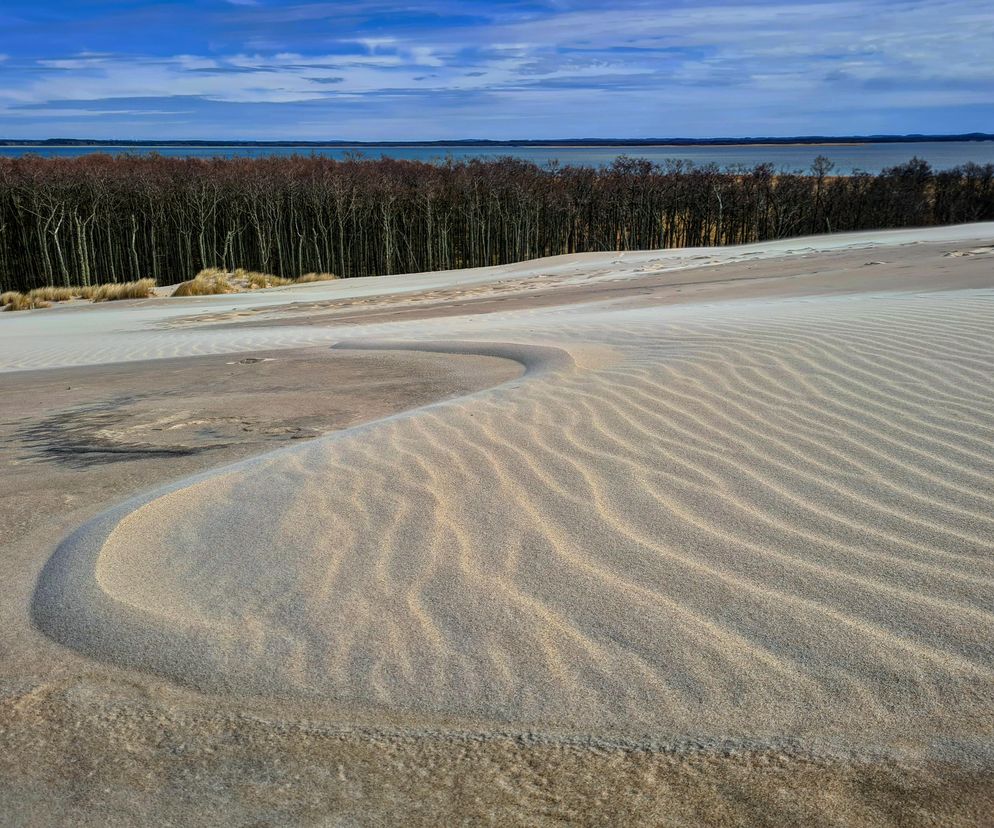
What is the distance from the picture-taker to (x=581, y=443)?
479cm

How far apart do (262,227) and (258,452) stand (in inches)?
1608

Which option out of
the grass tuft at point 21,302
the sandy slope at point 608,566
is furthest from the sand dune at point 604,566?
the grass tuft at point 21,302

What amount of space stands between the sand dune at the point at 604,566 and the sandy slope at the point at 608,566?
0.4 inches

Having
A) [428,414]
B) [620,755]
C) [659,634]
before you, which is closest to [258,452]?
[428,414]

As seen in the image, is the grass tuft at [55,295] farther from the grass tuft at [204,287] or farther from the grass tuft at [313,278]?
the grass tuft at [313,278]

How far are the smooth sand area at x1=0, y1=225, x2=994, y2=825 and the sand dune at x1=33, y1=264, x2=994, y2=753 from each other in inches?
0.6

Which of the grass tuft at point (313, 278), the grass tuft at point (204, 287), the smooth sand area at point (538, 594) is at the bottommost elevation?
the grass tuft at point (313, 278)

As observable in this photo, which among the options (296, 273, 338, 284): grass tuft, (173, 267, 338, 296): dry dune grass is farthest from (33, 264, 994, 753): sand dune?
(296, 273, 338, 284): grass tuft

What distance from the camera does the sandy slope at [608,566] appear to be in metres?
2.62

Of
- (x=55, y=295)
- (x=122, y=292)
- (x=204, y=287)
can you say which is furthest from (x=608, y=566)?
(x=55, y=295)

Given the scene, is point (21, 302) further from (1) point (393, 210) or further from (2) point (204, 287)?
(1) point (393, 210)

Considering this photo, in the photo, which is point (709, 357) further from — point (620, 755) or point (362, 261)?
point (362, 261)

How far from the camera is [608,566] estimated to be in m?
3.38

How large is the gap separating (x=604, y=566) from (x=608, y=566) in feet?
0.05
